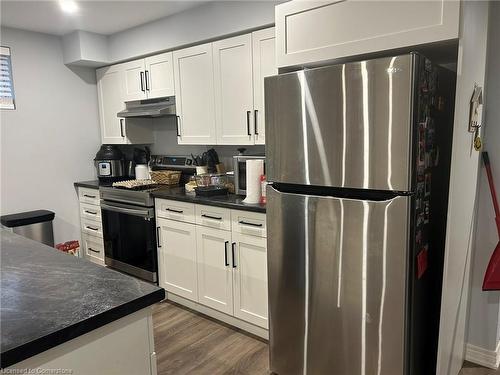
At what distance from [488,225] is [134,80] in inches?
123

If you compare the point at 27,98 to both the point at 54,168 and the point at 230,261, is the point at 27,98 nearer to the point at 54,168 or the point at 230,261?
the point at 54,168

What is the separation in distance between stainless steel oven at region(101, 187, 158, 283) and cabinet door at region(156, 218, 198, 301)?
3.4 inches

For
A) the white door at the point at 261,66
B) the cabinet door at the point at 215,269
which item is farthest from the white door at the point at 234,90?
the cabinet door at the point at 215,269

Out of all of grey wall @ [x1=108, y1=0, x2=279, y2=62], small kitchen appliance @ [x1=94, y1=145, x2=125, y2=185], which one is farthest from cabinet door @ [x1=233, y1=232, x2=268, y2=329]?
small kitchen appliance @ [x1=94, y1=145, x2=125, y2=185]

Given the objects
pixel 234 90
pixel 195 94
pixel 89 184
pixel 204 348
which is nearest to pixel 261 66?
pixel 234 90

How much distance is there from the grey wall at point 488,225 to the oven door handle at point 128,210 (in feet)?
7.73

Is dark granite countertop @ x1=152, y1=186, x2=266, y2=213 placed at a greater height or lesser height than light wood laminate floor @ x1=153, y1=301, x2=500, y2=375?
greater

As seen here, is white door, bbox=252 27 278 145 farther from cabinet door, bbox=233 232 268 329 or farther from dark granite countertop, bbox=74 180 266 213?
cabinet door, bbox=233 232 268 329

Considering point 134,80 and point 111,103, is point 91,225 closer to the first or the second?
point 111,103

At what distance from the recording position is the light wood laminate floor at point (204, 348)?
222 cm

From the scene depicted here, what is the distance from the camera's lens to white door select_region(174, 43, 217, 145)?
9.67ft

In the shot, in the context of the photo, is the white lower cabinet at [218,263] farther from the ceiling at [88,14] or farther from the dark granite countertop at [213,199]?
the ceiling at [88,14]

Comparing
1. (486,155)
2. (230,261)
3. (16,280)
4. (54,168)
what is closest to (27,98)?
(54,168)

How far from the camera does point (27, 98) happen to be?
11.5 ft
